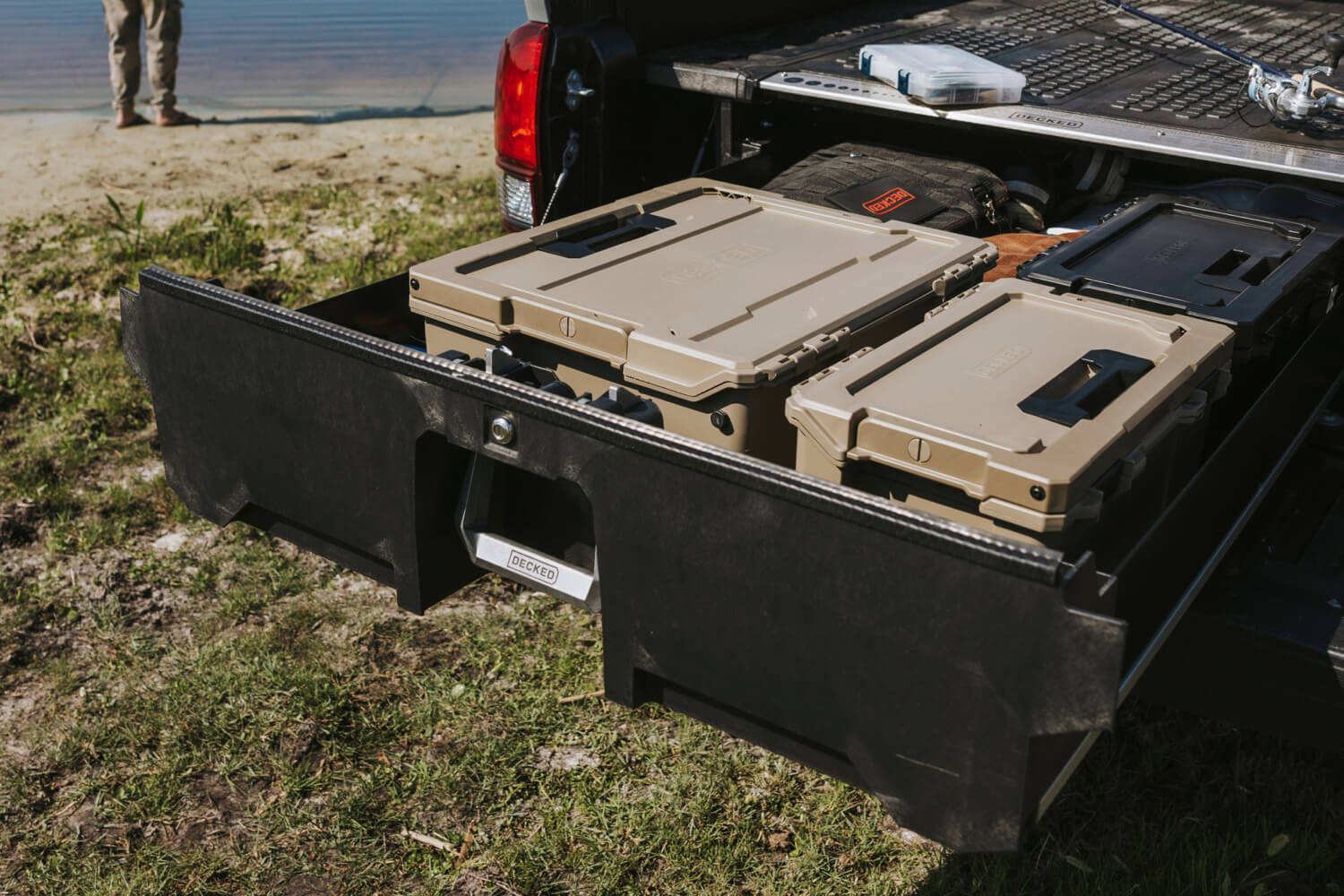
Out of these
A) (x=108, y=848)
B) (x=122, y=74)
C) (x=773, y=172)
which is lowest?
(x=108, y=848)

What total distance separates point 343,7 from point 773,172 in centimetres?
913

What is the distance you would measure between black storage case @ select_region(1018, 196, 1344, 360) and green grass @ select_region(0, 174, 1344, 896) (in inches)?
40.4

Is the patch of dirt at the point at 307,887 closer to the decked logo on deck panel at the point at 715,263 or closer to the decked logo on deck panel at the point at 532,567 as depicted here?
the decked logo on deck panel at the point at 532,567

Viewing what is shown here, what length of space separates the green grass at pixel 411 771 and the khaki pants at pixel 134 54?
566cm

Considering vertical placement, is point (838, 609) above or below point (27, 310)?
above

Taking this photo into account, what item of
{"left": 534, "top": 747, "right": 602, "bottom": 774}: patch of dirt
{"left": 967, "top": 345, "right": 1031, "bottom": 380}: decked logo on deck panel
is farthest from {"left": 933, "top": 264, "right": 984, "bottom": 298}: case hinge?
{"left": 534, "top": 747, "right": 602, "bottom": 774}: patch of dirt

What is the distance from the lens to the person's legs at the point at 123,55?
28.3ft

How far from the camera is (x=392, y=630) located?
3357mm

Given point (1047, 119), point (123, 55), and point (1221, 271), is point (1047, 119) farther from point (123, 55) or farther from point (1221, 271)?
point (123, 55)

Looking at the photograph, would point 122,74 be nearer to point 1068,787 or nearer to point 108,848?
point 108,848

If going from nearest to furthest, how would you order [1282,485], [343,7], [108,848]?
[1282,485], [108,848], [343,7]

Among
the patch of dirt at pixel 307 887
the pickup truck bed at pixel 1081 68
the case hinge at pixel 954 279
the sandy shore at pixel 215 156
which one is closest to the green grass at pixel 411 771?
the patch of dirt at pixel 307 887

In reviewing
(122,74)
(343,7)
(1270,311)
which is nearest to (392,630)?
(1270,311)

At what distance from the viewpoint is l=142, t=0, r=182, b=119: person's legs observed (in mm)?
8625
